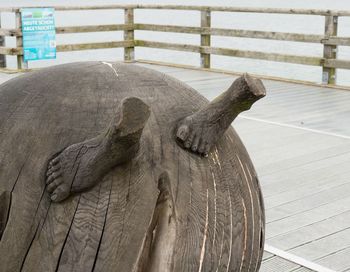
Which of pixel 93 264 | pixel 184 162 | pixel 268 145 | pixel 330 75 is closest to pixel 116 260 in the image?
pixel 93 264

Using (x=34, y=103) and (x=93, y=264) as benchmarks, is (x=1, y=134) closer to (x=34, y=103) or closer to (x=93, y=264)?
(x=34, y=103)

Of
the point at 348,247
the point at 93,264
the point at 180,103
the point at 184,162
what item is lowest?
the point at 348,247

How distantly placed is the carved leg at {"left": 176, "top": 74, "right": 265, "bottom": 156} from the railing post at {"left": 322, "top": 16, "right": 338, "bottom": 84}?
28.5ft

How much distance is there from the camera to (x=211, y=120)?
5.00 ft

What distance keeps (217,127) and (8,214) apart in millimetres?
494

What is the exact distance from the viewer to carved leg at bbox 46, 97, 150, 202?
1.30 metres

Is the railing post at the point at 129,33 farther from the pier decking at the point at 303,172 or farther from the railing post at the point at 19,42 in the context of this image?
the pier decking at the point at 303,172

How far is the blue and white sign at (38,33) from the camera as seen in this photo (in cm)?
1103

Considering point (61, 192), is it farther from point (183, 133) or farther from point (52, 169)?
point (183, 133)

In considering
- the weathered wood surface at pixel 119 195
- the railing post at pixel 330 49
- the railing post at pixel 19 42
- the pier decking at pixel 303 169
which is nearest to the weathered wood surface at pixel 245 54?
the railing post at pixel 330 49

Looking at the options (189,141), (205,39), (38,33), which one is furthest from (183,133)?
(205,39)

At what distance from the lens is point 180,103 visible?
5.33ft

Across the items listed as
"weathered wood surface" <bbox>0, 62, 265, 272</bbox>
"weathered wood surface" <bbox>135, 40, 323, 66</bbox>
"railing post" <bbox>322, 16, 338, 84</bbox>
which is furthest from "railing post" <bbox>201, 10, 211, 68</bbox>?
"weathered wood surface" <bbox>0, 62, 265, 272</bbox>

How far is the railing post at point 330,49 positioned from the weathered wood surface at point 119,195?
861 centimetres
